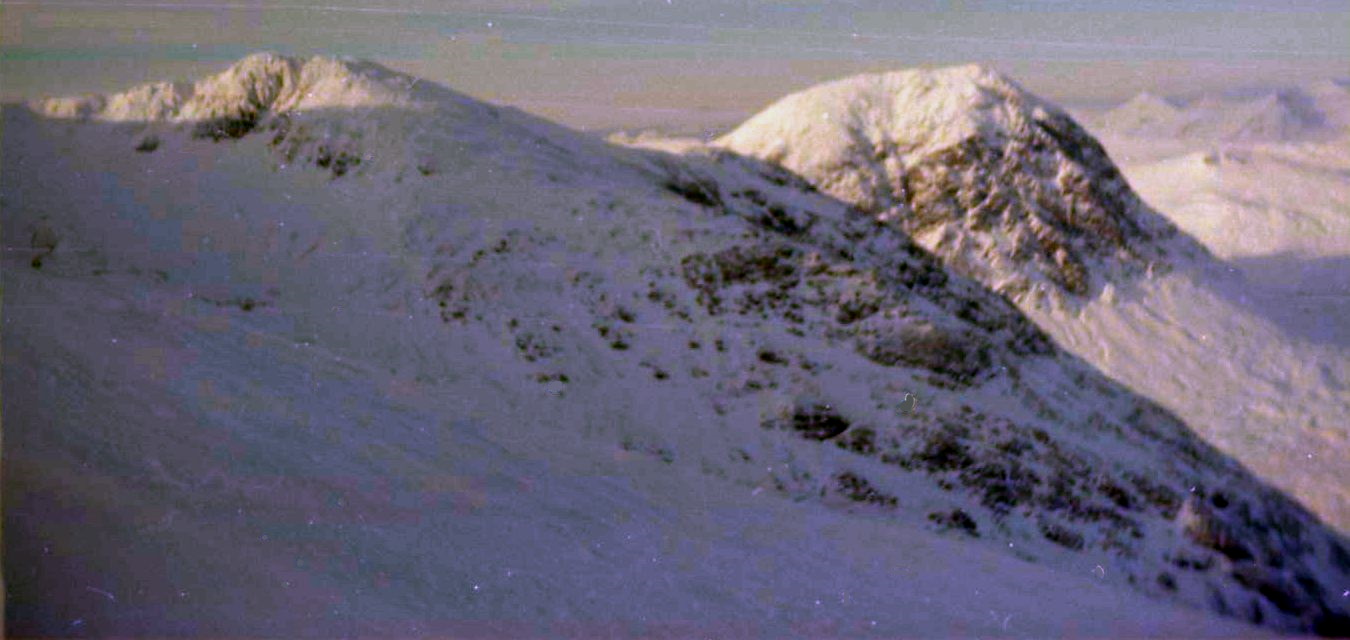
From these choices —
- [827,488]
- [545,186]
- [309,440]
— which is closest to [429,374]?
[309,440]

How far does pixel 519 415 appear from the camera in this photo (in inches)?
625

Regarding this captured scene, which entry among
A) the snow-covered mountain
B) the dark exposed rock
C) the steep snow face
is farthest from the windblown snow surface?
the steep snow face

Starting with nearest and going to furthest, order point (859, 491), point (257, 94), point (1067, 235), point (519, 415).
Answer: point (519, 415) → point (859, 491) → point (257, 94) → point (1067, 235)

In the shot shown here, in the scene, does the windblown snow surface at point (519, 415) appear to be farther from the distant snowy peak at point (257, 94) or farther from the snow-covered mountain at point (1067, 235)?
the snow-covered mountain at point (1067, 235)

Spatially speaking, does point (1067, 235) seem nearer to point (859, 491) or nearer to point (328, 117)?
point (859, 491)

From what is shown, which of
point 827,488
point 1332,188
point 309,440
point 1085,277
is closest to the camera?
point 309,440

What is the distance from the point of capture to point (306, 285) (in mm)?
19188

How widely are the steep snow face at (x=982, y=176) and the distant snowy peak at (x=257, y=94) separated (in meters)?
20.0

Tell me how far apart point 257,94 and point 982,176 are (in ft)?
100.0

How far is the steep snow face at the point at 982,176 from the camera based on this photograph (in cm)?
4016

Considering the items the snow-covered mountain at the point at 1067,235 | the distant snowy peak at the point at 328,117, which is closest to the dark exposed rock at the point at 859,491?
the distant snowy peak at the point at 328,117

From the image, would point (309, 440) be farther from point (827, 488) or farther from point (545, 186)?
point (545, 186)

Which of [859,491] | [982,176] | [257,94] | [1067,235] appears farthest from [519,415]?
[1067,235]

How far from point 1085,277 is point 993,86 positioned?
1072 cm
